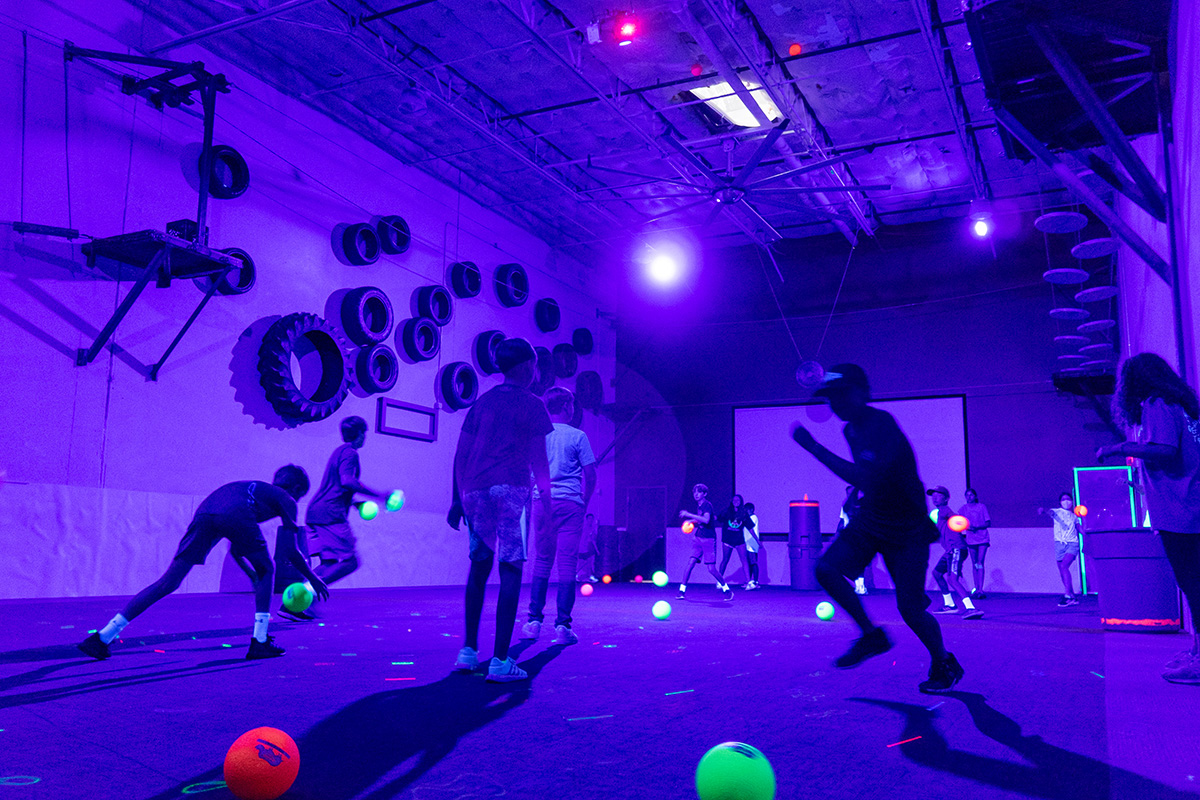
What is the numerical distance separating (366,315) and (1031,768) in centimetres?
1209

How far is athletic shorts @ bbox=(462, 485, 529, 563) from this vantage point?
14.6ft

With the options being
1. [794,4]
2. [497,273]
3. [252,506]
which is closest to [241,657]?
[252,506]

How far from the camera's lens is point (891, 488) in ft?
13.6

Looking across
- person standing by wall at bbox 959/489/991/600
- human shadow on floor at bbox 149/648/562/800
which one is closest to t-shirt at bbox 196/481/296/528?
human shadow on floor at bbox 149/648/562/800

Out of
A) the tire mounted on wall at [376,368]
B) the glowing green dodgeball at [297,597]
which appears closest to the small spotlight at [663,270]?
the tire mounted on wall at [376,368]

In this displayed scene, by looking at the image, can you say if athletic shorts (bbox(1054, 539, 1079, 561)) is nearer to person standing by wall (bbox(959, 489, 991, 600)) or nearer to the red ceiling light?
person standing by wall (bbox(959, 489, 991, 600))

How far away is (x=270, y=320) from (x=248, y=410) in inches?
52.3

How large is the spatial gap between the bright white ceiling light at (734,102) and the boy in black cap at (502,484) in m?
9.29

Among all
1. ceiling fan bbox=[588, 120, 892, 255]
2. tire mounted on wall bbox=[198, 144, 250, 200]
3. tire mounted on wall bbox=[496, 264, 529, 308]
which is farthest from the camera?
tire mounted on wall bbox=[496, 264, 529, 308]

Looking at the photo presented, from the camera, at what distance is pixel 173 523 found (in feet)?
34.3

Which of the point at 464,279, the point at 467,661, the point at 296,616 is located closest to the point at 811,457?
the point at 464,279

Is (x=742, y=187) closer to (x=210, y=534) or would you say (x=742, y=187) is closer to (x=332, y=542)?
(x=332, y=542)

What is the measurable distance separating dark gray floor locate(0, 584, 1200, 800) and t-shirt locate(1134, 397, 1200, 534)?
0.87m

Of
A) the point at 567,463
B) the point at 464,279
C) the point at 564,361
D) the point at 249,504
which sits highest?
the point at 464,279
